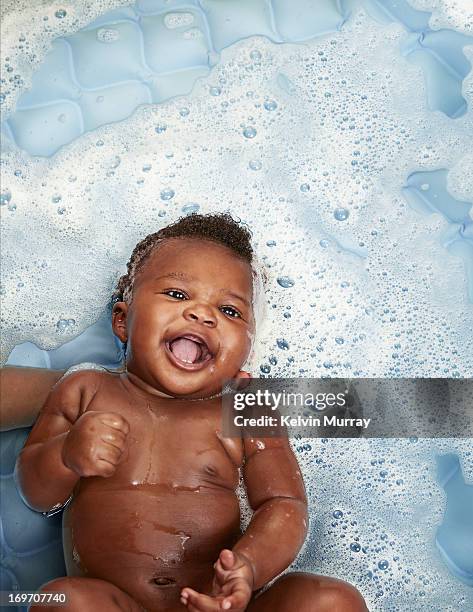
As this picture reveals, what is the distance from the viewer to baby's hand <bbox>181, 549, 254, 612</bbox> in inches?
36.0

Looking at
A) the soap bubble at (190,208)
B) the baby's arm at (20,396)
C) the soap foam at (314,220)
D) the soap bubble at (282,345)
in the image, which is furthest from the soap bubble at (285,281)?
the baby's arm at (20,396)

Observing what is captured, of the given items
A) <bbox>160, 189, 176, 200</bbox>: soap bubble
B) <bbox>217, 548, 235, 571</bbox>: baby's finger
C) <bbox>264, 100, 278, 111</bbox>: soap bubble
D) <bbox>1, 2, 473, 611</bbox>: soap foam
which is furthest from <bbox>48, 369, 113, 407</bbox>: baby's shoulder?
<bbox>264, 100, 278, 111</bbox>: soap bubble

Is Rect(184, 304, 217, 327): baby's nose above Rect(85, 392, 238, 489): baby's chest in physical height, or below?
above

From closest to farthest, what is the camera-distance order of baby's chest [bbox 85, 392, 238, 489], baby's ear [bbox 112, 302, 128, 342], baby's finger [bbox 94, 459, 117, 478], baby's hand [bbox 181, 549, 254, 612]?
1. baby's hand [bbox 181, 549, 254, 612]
2. baby's finger [bbox 94, 459, 117, 478]
3. baby's chest [bbox 85, 392, 238, 489]
4. baby's ear [bbox 112, 302, 128, 342]

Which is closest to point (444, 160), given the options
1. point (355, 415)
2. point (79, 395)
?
point (355, 415)

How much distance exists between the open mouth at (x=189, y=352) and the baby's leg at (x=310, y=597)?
0.32 meters

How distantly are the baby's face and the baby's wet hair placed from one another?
0.03 meters

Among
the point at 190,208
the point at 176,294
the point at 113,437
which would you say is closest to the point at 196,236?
the point at 176,294

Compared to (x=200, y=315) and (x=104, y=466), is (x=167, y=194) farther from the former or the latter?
(x=104, y=466)

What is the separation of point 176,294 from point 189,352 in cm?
9

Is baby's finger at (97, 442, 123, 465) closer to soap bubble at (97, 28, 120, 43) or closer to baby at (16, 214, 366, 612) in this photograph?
baby at (16, 214, 366, 612)

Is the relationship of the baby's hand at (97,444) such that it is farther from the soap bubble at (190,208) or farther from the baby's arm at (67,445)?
the soap bubble at (190,208)

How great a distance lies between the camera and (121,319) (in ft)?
4.20

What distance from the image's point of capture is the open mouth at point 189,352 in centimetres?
116
